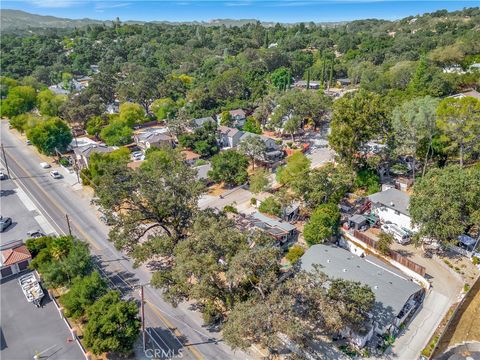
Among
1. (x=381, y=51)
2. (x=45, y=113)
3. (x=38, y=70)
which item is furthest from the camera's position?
(x=381, y=51)

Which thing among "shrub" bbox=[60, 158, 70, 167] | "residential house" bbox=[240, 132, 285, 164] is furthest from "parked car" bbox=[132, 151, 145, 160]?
"residential house" bbox=[240, 132, 285, 164]

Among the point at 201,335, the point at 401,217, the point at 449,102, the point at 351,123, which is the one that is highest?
the point at 449,102

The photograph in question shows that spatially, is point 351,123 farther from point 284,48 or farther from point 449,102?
point 284,48

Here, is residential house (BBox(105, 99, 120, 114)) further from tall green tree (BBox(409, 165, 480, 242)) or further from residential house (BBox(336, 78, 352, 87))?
tall green tree (BBox(409, 165, 480, 242))

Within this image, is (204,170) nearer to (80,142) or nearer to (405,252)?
(405,252)

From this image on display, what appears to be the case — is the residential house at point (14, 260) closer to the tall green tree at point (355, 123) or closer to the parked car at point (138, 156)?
the parked car at point (138, 156)

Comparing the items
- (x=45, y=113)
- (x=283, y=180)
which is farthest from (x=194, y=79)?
(x=283, y=180)
